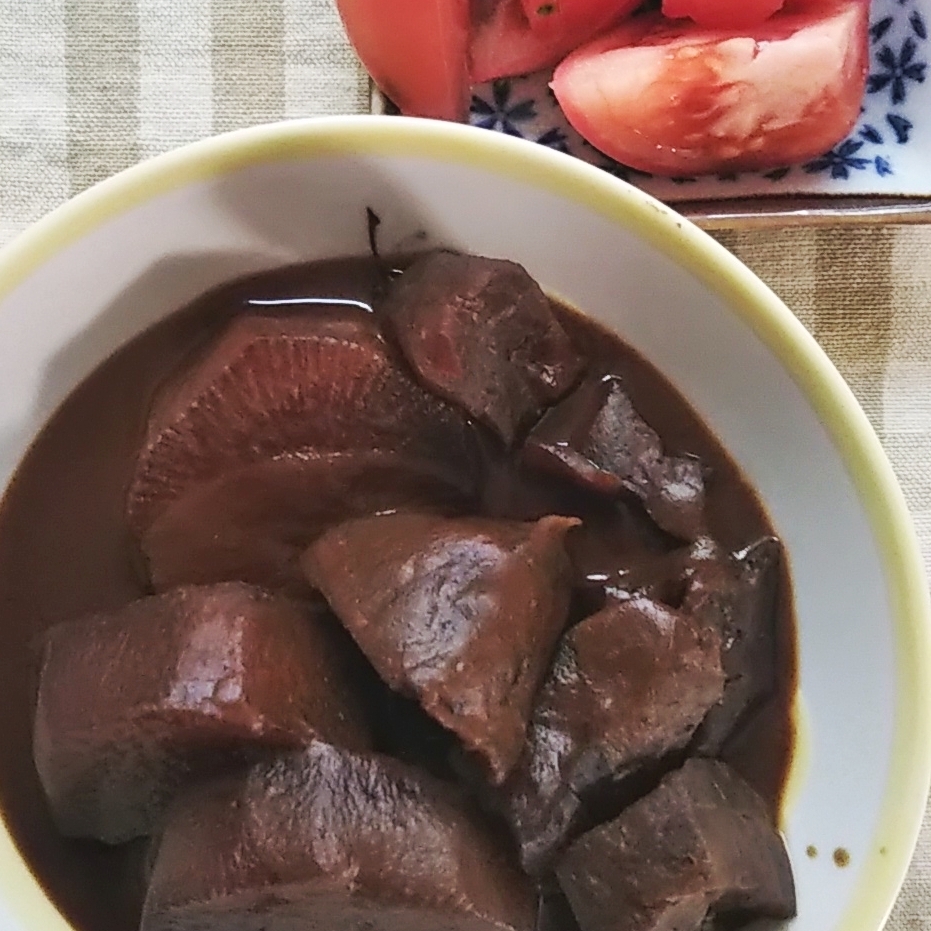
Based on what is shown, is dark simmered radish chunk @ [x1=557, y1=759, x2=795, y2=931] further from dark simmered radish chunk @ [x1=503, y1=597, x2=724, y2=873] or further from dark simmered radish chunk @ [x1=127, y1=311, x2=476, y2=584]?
dark simmered radish chunk @ [x1=127, y1=311, x2=476, y2=584]

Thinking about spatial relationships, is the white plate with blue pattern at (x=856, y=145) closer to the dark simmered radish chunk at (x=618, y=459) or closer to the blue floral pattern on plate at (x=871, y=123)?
the blue floral pattern on plate at (x=871, y=123)

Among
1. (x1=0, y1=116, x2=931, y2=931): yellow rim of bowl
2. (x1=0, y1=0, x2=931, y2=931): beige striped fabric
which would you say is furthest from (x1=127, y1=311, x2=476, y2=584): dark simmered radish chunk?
(x1=0, y1=0, x2=931, y2=931): beige striped fabric

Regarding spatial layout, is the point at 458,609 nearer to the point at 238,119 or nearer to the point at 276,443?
the point at 276,443

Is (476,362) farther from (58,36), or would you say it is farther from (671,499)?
(58,36)

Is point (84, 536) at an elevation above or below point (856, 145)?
below

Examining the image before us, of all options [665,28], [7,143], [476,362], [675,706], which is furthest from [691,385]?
[7,143]

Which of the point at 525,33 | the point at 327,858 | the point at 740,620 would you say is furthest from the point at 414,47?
the point at 327,858
